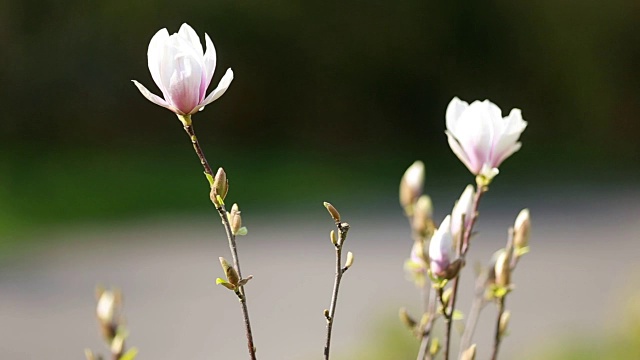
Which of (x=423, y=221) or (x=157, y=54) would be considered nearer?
(x=157, y=54)

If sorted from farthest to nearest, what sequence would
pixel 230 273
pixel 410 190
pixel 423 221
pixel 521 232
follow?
1. pixel 410 190
2. pixel 423 221
3. pixel 521 232
4. pixel 230 273

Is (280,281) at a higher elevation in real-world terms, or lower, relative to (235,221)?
higher

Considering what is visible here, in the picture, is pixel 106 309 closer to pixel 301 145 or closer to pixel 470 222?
pixel 470 222

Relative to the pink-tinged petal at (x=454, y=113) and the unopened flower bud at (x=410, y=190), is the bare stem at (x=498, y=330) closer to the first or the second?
the pink-tinged petal at (x=454, y=113)

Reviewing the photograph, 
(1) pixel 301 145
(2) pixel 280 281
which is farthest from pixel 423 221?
(1) pixel 301 145

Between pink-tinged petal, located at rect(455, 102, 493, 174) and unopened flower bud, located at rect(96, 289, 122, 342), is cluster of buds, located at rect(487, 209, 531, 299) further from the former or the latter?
unopened flower bud, located at rect(96, 289, 122, 342)

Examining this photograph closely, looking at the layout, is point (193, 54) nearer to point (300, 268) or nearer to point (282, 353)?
point (282, 353)

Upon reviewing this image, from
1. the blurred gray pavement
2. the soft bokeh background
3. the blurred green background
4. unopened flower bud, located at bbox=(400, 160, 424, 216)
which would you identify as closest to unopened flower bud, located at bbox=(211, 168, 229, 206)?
unopened flower bud, located at bbox=(400, 160, 424, 216)
